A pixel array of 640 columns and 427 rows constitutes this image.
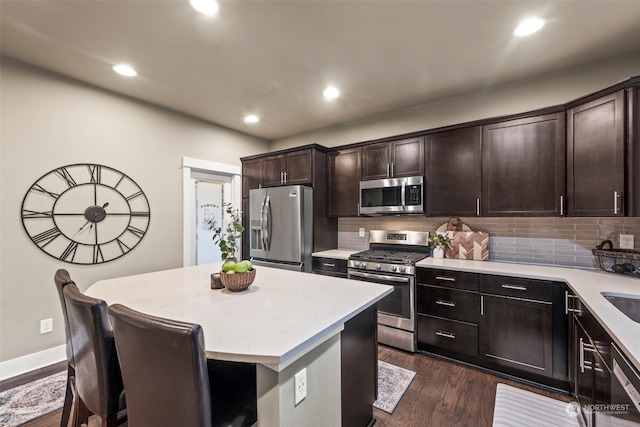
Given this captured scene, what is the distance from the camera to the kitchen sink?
1.67 m

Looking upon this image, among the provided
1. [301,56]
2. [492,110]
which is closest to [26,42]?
[301,56]

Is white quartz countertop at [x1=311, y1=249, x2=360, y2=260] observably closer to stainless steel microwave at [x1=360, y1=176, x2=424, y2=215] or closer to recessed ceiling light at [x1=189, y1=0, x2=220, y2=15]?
stainless steel microwave at [x1=360, y1=176, x2=424, y2=215]

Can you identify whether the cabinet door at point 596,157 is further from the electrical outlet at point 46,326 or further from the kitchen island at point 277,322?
the electrical outlet at point 46,326

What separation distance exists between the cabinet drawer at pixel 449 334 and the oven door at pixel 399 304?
122mm

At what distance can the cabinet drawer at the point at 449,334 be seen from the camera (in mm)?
2498

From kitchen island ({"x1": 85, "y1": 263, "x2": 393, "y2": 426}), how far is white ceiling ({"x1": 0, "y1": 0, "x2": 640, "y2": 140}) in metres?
1.85

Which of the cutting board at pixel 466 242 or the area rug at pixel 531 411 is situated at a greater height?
the cutting board at pixel 466 242

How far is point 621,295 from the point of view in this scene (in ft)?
5.65

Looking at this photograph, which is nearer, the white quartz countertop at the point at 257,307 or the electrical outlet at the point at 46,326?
the white quartz countertop at the point at 257,307

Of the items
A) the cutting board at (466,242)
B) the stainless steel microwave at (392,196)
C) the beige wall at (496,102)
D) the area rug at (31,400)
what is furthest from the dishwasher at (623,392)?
the area rug at (31,400)

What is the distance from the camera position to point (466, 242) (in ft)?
9.86

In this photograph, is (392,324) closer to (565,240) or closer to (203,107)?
(565,240)

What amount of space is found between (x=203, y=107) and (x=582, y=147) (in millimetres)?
3927

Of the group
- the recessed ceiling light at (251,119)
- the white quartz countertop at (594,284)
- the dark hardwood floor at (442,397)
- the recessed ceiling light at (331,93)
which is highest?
the recessed ceiling light at (331,93)
